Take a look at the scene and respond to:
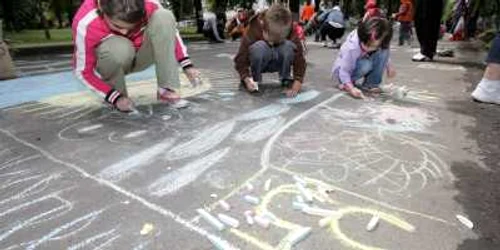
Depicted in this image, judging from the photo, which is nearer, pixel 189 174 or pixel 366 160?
pixel 189 174

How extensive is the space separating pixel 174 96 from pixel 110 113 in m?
0.54

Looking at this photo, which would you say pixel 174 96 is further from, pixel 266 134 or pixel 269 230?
pixel 269 230

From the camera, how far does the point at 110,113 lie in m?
3.52

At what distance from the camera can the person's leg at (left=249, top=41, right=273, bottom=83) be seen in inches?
164

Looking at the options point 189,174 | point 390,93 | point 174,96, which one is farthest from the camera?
point 390,93

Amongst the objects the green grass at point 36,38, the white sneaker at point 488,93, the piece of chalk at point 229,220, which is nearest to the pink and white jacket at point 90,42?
the piece of chalk at point 229,220

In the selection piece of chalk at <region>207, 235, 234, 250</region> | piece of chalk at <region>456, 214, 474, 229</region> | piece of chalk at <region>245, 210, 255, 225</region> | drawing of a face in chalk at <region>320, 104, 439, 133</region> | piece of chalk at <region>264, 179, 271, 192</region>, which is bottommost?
piece of chalk at <region>456, 214, 474, 229</region>

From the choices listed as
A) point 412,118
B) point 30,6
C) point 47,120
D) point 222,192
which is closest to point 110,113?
point 47,120

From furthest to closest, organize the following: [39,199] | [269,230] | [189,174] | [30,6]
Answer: [30,6]
[189,174]
[39,199]
[269,230]

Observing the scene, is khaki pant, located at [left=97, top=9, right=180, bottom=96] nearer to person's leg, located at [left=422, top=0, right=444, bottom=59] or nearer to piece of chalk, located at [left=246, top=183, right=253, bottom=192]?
piece of chalk, located at [left=246, top=183, right=253, bottom=192]

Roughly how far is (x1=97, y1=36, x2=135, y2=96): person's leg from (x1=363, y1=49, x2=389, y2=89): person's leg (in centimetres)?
211

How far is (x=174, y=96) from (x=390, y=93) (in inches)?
76.8

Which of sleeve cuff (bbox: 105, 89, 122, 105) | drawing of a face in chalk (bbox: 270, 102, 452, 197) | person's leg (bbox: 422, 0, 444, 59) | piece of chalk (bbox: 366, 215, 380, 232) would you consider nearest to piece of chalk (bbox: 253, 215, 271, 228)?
piece of chalk (bbox: 366, 215, 380, 232)

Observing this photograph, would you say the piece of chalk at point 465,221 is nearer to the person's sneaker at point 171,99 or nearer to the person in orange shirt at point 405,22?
the person's sneaker at point 171,99
